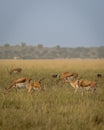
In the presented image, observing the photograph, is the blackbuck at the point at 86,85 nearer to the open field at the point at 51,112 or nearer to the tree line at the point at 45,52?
the open field at the point at 51,112

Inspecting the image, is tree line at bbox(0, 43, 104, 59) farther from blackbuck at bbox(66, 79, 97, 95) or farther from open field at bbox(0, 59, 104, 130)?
open field at bbox(0, 59, 104, 130)

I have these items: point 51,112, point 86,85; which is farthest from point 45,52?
point 51,112

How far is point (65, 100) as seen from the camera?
12742 millimetres

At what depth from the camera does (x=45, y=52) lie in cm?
10744

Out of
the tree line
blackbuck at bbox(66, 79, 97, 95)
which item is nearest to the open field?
blackbuck at bbox(66, 79, 97, 95)

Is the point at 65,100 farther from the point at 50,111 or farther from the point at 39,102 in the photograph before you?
the point at 50,111

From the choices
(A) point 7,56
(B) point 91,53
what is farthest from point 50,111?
(B) point 91,53

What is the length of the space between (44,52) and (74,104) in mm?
95580

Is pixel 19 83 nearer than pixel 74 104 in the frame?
No

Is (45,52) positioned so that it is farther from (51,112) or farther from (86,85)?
(51,112)

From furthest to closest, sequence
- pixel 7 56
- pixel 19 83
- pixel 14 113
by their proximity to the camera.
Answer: pixel 7 56
pixel 19 83
pixel 14 113

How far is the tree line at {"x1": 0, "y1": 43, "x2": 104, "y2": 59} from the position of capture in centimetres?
10188

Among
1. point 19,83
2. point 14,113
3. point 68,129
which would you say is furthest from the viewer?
point 19,83

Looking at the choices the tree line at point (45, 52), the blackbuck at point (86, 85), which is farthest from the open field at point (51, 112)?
the tree line at point (45, 52)
